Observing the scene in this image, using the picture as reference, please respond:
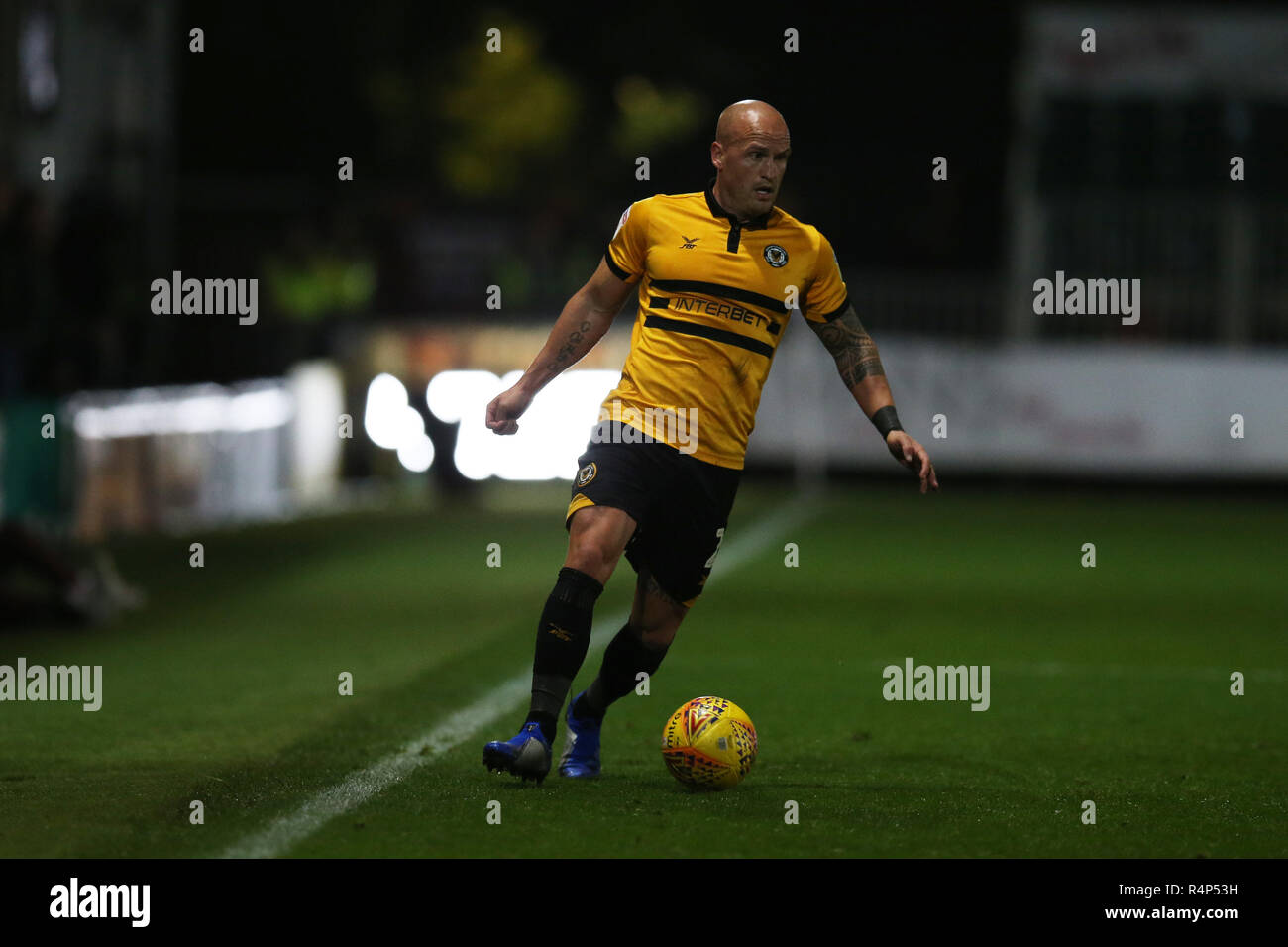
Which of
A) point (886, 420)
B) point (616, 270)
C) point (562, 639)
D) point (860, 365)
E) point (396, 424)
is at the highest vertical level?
point (396, 424)

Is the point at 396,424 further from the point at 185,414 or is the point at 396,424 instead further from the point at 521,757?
the point at 521,757

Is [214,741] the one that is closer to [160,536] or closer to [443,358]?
[160,536]

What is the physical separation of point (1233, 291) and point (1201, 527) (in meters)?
7.36

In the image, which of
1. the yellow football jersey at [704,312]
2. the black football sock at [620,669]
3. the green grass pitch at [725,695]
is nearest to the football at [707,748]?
the green grass pitch at [725,695]

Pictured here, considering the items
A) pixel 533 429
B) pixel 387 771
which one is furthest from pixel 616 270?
pixel 533 429

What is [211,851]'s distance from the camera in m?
5.66

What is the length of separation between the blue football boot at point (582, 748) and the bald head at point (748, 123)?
6.52ft

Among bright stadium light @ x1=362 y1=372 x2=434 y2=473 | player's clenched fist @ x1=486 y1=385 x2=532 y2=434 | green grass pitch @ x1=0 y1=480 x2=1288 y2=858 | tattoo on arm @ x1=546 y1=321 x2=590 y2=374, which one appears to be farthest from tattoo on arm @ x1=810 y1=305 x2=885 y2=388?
bright stadium light @ x1=362 y1=372 x2=434 y2=473

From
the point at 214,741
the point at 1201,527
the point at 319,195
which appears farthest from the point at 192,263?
the point at 214,741

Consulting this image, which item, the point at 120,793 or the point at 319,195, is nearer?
the point at 120,793

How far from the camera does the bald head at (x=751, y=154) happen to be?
6828 mm

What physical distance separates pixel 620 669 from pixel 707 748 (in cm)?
54

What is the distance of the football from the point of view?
6.70m

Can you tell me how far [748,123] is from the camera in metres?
6.82
